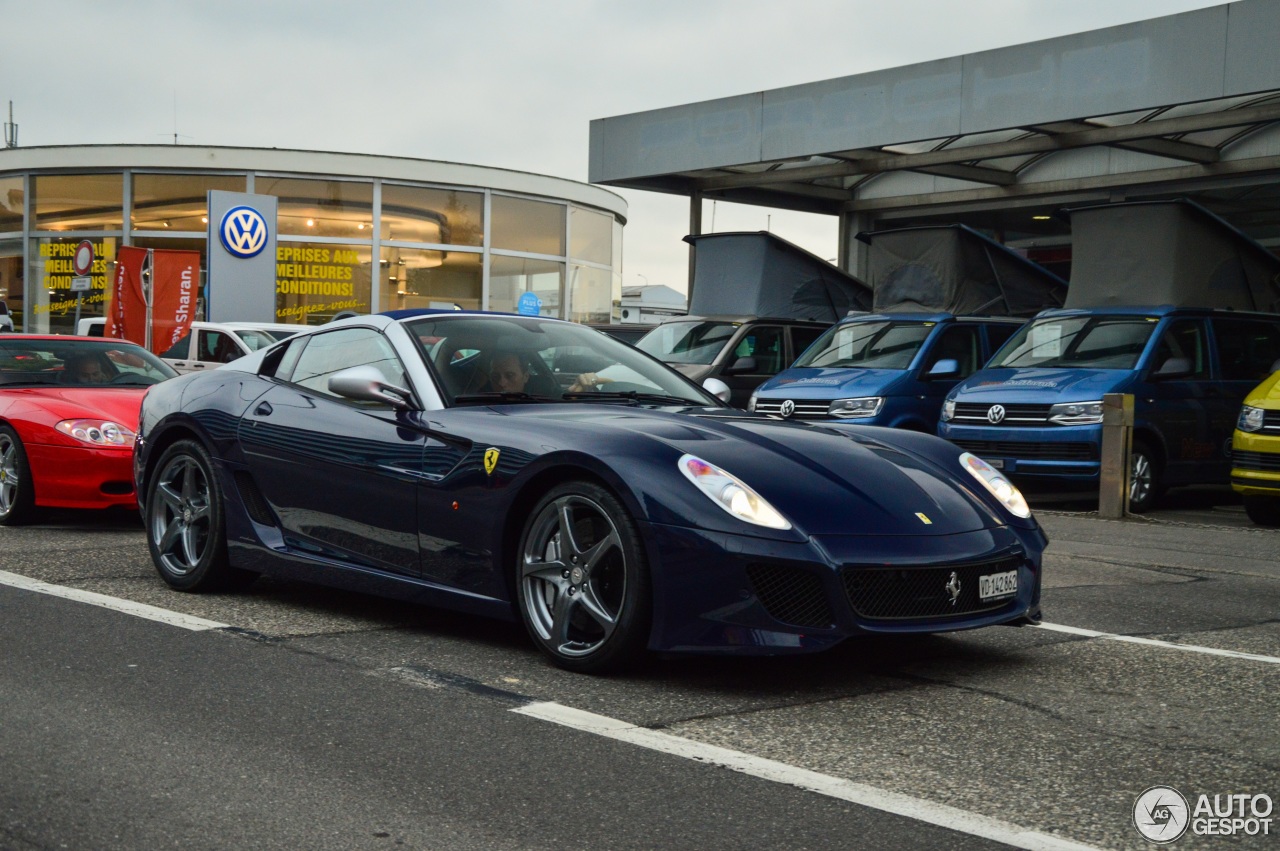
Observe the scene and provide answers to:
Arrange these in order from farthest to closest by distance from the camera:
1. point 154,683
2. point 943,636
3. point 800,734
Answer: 1. point 943,636
2. point 154,683
3. point 800,734

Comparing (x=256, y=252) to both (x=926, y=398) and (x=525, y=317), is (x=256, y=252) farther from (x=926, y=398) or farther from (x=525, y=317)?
(x=525, y=317)

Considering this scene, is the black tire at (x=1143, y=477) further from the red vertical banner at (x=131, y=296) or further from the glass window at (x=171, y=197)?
the glass window at (x=171, y=197)

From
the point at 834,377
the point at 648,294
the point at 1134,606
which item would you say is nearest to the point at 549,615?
the point at 1134,606

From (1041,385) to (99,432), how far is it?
303 inches

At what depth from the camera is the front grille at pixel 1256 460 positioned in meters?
10.7

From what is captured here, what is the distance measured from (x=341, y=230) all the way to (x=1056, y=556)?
27.6 metres

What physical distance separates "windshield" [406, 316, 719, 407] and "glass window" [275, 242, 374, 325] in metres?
27.8

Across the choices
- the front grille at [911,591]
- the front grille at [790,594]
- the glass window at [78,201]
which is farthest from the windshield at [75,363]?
the glass window at [78,201]

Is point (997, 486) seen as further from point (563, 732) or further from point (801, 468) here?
point (563, 732)

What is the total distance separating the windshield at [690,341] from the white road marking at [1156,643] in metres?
11.0

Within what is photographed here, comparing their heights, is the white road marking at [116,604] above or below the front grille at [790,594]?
below

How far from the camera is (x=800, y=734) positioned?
13.4 ft

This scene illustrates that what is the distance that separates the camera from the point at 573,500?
4801 mm

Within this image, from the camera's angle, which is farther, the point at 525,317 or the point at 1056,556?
the point at 1056,556
